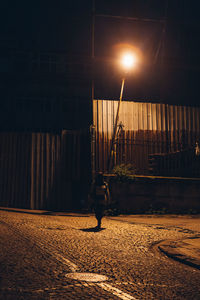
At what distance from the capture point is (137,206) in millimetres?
15469

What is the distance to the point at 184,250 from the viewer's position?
762 centimetres

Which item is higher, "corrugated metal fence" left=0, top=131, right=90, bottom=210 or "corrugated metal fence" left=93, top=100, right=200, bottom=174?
"corrugated metal fence" left=93, top=100, right=200, bottom=174

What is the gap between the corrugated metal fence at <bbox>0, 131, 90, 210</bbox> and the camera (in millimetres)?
15828

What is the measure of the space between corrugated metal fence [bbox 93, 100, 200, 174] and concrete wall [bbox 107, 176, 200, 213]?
4.26 feet

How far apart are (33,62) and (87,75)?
579 centimetres

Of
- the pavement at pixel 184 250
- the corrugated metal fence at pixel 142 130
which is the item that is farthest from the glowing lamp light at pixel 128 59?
the pavement at pixel 184 250

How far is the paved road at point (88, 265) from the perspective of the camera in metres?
4.50

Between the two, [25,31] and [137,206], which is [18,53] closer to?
[25,31]

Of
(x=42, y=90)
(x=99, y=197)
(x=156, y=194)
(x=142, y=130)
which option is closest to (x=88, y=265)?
(x=99, y=197)

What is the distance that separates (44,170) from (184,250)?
9.61 meters

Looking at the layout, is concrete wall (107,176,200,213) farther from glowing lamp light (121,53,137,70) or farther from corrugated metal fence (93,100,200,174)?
glowing lamp light (121,53,137,70)

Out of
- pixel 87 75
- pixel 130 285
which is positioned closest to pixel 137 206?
pixel 130 285

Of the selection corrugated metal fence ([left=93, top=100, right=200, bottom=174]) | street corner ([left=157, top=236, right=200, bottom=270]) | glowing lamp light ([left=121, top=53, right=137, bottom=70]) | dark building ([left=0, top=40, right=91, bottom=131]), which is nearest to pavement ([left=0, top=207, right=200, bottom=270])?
street corner ([left=157, top=236, right=200, bottom=270])

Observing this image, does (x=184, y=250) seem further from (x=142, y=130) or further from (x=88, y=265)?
(x=142, y=130)
